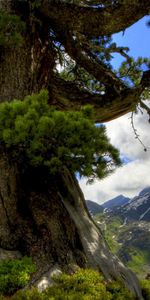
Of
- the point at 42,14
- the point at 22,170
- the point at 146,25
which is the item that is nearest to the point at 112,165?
the point at 22,170

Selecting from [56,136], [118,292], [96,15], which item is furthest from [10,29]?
[118,292]

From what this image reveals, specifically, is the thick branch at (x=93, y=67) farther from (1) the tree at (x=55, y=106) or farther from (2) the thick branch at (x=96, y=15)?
(2) the thick branch at (x=96, y=15)

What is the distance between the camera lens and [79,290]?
6.23 metres

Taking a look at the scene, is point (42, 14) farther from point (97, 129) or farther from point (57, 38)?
point (97, 129)

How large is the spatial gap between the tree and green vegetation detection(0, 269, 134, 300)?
0.74 meters

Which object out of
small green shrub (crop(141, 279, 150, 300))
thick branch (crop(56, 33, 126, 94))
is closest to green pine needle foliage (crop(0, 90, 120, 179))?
small green shrub (crop(141, 279, 150, 300))

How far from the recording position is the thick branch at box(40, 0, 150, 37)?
28.8 feet

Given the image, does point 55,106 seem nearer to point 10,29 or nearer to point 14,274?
point 10,29

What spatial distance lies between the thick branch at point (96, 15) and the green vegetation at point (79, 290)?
6.04 m

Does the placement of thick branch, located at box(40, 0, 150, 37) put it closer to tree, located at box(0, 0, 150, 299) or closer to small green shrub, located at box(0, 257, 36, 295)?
tree, located at box(0, 0, 150, 299)

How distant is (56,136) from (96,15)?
4023 millimetres

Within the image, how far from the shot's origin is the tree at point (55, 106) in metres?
7.73

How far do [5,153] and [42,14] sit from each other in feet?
14.4

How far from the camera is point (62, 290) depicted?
19.8ft
